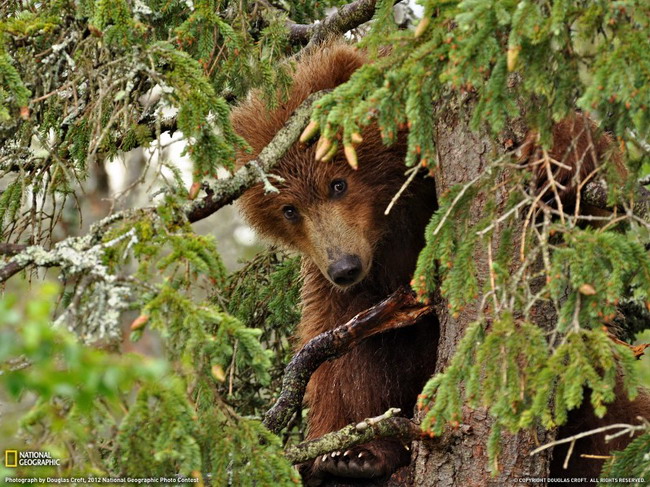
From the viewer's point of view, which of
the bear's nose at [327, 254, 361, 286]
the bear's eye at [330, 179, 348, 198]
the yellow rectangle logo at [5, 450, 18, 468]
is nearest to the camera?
the yellow rectangle logo at [5, 450, 18, 468]

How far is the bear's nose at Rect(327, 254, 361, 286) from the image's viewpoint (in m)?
4.58

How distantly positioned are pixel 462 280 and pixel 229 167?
1.06 meters

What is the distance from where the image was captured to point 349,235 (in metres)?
4.89

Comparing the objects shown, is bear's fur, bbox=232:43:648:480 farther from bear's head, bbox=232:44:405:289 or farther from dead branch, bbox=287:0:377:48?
dead branch, bbox=287:0:377:48

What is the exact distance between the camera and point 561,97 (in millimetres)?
2828

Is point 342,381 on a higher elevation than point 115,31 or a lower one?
lower

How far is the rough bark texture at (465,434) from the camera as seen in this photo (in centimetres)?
378

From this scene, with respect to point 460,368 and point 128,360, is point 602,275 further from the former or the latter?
point 128,360

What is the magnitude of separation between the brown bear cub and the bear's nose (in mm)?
197

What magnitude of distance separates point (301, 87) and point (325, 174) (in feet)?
1.82

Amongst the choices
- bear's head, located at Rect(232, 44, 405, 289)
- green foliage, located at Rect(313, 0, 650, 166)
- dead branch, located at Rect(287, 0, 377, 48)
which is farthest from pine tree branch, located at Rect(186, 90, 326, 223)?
dead branch, located at Rect(287, 0, 377, 48)

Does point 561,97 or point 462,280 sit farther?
point 462,280

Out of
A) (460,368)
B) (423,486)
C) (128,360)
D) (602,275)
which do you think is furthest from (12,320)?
(423,486)

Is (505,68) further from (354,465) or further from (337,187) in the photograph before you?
(354,465)
